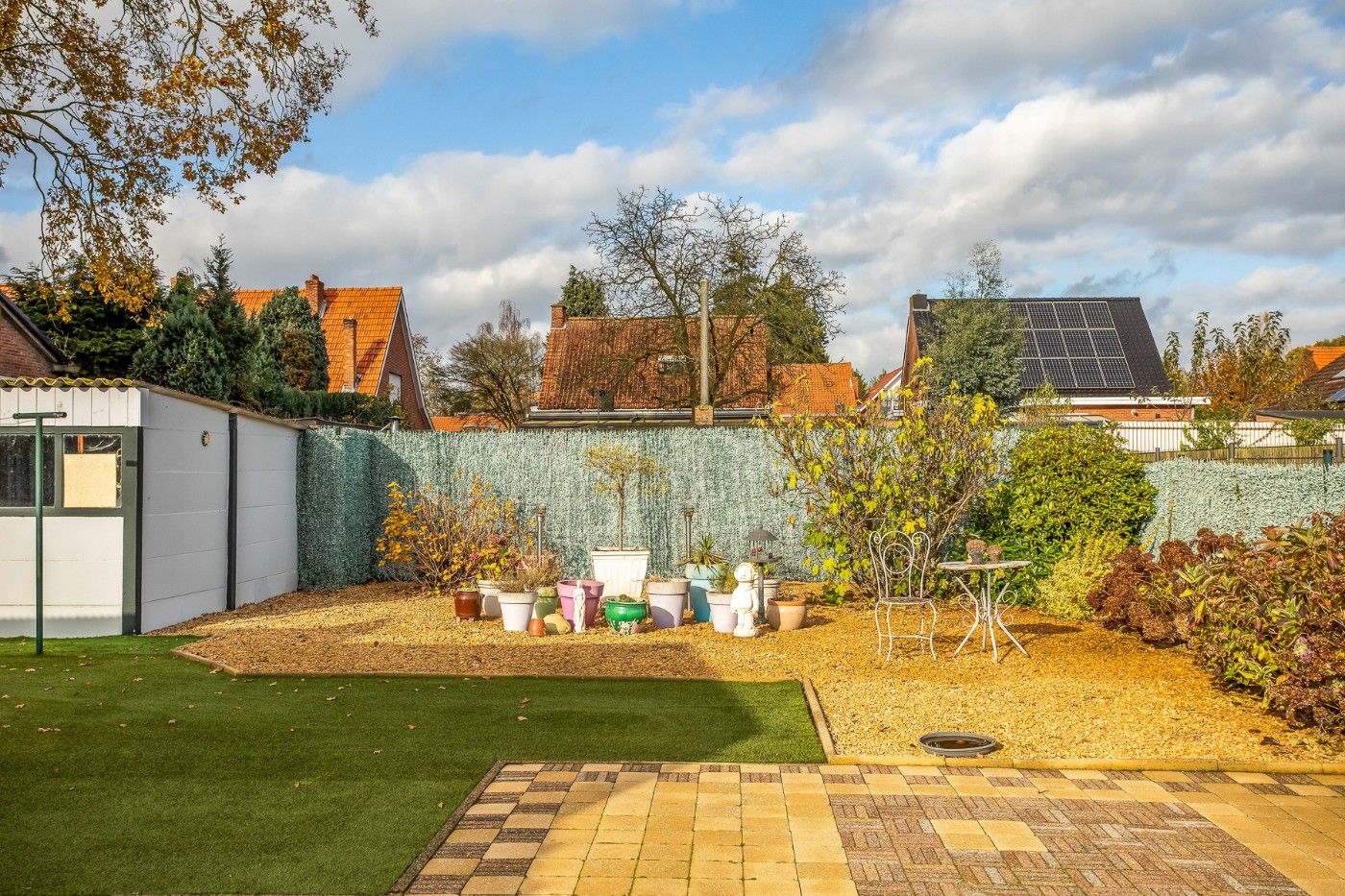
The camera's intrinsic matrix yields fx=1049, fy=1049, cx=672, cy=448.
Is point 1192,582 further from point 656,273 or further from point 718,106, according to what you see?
point 656,273

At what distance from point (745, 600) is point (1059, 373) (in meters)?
24.4

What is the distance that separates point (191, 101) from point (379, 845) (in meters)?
8.63

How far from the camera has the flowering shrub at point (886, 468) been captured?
11828 millimetres

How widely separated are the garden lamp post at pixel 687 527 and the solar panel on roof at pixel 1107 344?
73.6 feet

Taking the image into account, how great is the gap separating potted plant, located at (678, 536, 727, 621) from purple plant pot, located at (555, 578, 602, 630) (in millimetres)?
1161

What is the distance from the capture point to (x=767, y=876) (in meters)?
4.28

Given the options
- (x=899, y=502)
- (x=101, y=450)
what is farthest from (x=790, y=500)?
(x=101, y=450)

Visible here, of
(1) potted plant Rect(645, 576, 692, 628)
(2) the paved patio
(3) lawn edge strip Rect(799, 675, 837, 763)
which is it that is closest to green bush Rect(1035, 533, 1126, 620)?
(1) potted plant Rect(645, 576, 692, 628)

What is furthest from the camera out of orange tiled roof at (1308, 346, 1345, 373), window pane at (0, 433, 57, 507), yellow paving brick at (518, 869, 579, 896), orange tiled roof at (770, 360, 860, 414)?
orange tiled roof at (1308, 346, 1345, 373)

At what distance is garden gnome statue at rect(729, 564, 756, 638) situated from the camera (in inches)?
418

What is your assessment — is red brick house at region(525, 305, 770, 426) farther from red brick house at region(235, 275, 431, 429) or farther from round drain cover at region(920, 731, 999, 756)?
round drain cover at region(920, 731, 999, 756)

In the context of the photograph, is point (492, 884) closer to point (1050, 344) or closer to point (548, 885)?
point (548, 885)

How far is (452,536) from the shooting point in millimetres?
13930

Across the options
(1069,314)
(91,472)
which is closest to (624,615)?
(91,472)
